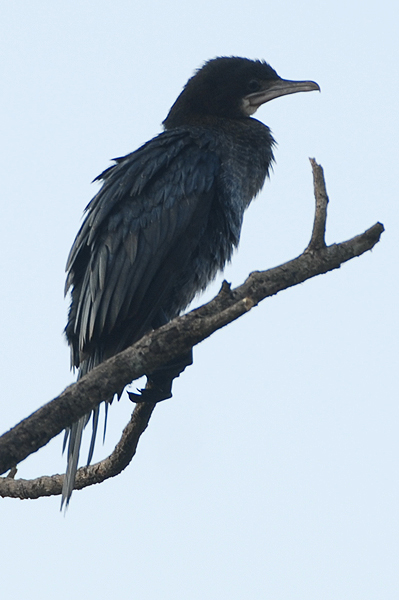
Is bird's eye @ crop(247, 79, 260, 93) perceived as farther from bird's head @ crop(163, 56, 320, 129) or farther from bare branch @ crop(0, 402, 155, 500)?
bare branch @ crop(0, 402, 155, 500)

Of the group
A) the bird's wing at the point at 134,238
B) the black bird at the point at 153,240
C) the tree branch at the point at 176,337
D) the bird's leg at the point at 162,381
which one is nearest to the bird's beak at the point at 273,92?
the black bird at the point at 153,240

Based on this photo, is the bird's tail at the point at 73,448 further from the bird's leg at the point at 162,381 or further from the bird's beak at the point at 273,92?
the bird's beak at the point at 273,92

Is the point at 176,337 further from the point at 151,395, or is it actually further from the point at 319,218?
the point at 151,395

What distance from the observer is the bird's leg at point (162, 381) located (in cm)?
479

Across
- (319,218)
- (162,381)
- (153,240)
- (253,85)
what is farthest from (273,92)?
(319,218)

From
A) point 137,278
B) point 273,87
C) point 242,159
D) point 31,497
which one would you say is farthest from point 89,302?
point 273,87

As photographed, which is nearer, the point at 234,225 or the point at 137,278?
the point at 137,278

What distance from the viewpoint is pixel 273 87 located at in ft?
21.7

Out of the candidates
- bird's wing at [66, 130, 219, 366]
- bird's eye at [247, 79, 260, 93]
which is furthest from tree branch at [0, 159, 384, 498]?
bird's eye at [247, 79, 260, 93]

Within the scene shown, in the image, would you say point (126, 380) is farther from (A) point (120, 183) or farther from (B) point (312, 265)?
(A) point (120, 183)

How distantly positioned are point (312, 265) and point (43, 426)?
1381 millimetres

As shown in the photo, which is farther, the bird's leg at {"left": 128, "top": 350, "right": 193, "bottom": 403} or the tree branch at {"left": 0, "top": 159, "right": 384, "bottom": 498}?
the bird's leg at {"left": 128, "top": 350, "right": 193, "bottom": 403}

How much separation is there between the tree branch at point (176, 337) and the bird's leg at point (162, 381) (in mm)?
1335

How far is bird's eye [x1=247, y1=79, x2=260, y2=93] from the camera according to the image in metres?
6.58
